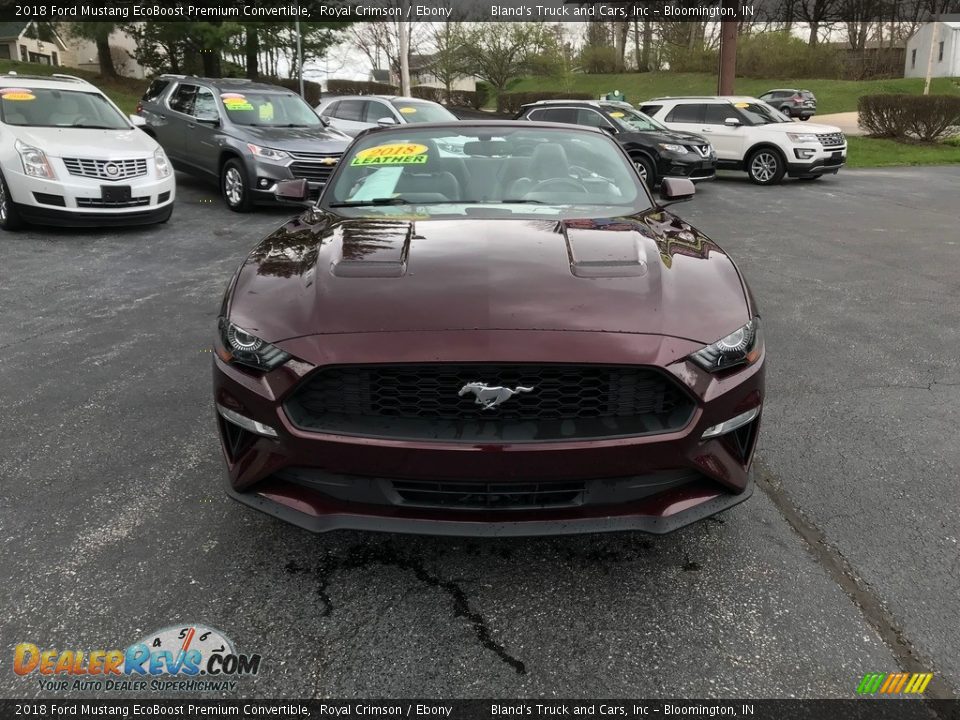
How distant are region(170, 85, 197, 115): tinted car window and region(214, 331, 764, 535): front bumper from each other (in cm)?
1102

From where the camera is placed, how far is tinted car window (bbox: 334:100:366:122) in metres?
15.2

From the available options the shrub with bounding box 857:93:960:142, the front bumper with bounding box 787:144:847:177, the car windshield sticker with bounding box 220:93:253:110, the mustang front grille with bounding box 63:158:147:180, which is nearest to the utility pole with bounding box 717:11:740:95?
the shrub with bounding box 857:93:960:142

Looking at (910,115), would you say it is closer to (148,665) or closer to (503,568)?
(503,568)

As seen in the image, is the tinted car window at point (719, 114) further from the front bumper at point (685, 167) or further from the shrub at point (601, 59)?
the shrub at point (601, 59)

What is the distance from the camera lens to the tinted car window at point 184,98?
12.1 meters

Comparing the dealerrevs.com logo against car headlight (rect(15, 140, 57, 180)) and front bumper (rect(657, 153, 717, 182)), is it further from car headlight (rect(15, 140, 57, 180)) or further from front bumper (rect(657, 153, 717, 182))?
front bumper (rect(657, 153, 717, 182))

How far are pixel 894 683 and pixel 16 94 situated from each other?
10.5m

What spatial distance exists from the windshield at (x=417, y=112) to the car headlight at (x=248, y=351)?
1274 cm

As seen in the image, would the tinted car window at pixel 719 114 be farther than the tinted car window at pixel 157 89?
Yes

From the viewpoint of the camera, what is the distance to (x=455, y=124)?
179 inches

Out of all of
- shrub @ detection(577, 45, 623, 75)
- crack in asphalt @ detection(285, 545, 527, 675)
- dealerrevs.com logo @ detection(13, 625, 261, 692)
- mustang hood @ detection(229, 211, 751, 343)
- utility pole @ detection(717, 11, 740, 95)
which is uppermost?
shrub @ detection(577, 45, 623, 75)

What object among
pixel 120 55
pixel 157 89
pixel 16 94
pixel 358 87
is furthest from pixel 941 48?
pixel 16 94

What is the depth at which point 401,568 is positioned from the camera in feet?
9.11

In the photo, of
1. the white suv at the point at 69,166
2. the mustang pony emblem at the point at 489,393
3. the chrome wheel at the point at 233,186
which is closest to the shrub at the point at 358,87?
the chrome wheel at the point at 233,186
